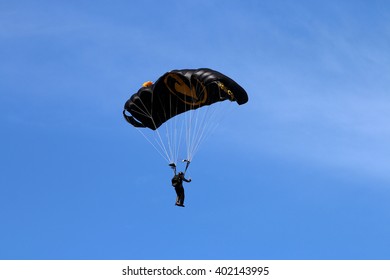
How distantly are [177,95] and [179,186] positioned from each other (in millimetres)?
4766

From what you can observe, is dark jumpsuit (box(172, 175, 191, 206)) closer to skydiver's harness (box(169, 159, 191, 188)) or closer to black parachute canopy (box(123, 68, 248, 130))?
skydiver's harness (box(169, 159, 191, 188))

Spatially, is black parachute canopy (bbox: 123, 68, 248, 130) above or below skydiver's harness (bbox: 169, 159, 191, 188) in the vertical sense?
above

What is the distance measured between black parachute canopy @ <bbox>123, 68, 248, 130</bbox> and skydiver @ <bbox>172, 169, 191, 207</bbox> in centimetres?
358

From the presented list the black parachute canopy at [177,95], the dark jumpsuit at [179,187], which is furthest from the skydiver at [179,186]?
the black parachute canopy at [177,95]

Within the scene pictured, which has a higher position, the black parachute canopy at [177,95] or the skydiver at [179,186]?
the black parachute canopy at [177,95]

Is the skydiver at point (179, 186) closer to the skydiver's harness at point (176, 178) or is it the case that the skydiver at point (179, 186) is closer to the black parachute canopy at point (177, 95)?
the skydiver's harness at point (176, 178)

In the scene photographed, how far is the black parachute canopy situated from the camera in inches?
1506

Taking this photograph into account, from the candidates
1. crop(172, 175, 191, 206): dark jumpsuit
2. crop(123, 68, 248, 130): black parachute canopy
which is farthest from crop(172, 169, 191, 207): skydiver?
crop(123, 68, 248, 130): black parachute canopy

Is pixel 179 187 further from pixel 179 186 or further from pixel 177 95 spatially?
pixel 177 95

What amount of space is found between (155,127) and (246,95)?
514cm

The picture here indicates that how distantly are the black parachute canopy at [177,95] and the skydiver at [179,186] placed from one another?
358 cm

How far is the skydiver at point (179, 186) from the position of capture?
3797cm
